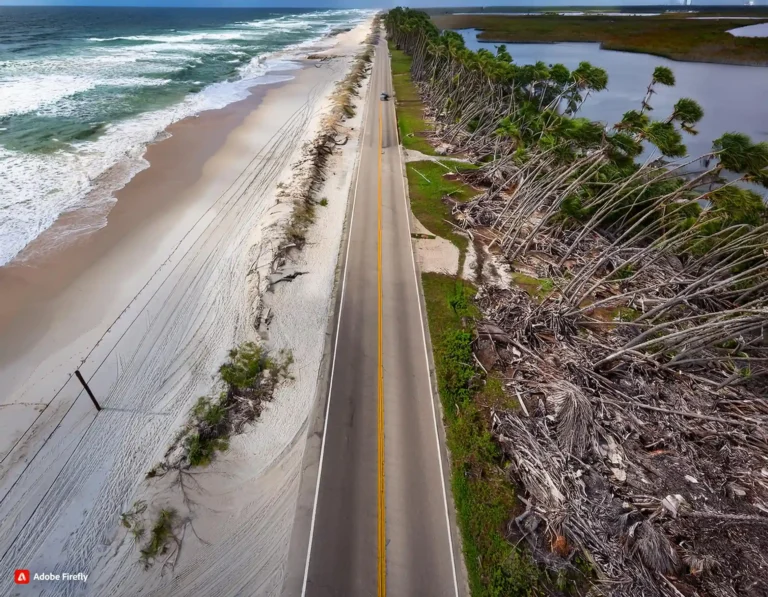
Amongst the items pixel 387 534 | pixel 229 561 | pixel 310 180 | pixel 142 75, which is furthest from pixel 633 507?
pixel 142 75

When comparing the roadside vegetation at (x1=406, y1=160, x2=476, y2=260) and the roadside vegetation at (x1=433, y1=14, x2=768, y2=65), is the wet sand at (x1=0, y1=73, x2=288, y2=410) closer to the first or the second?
the roadside vegetation at (x1=406, y1=160, x2=476, y2=260)

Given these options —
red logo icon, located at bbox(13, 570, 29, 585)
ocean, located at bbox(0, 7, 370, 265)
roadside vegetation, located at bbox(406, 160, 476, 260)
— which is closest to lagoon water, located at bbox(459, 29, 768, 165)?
roadside vegetation, located at bbox(406, 160, 476, 260)

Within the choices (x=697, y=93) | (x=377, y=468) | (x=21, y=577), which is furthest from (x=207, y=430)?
(x=697, y=93)

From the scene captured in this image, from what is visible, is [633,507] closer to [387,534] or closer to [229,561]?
[387,534]

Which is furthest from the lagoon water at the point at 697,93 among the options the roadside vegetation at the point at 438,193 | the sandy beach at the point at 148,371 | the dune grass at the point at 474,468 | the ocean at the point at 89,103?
the ocean at the point at 89,103

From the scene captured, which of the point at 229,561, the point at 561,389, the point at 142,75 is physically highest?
the point at 142,75

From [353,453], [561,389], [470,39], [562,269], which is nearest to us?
[353,453]
